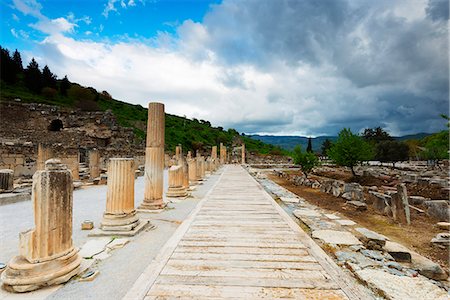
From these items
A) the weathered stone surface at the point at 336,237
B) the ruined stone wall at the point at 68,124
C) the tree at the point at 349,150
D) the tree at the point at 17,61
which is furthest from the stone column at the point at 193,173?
the tree at the point at 17,61

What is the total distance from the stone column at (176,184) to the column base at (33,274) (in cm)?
635

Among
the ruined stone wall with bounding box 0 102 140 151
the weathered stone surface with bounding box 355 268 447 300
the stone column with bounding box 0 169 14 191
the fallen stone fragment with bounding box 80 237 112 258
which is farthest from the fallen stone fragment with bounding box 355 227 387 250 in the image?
the ruined stone wall with bounding box 0 102 140 151

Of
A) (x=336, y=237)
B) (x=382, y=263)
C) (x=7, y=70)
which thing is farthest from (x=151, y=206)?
(x=7, y=70)

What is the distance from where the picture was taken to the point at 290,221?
6.06 metres

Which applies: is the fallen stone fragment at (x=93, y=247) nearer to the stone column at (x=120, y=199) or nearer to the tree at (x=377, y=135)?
the stone column at (x=120, y=199)

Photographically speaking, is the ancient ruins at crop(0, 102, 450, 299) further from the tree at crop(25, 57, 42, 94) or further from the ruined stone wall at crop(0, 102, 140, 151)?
the tree at crop(25, 57, 42, 94)

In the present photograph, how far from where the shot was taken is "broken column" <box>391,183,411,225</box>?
9.05m

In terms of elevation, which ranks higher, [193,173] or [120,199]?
[120,199]

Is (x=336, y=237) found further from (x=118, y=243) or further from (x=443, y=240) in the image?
(x=118, y=243)

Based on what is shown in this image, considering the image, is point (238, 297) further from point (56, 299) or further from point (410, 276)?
point (410, 276)

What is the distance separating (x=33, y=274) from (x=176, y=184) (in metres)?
6.86

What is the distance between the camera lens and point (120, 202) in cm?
535

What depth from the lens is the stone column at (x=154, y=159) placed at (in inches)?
297

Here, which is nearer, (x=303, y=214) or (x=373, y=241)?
(x=373, y=241)
